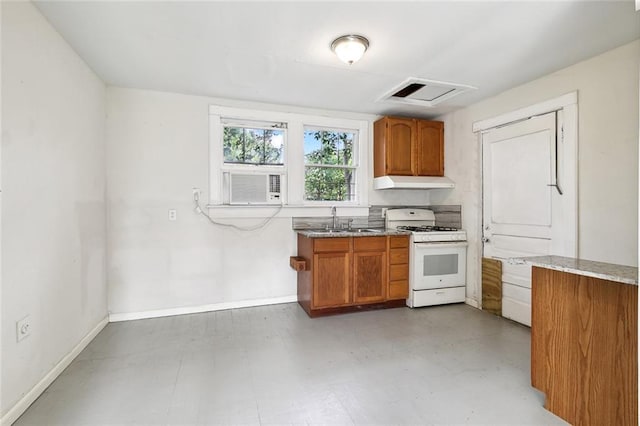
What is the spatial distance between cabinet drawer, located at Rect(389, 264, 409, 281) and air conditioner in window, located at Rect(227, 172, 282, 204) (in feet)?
5.15

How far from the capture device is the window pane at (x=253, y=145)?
3.66m

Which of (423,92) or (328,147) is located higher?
(423,92)

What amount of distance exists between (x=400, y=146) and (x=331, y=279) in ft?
6.31

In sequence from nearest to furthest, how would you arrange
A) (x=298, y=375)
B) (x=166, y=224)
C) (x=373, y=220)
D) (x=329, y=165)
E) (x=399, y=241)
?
1. (x=298, y=375)
2. (x=166, y=224)
3. (x=399, y=241)
4. (x=329, y=165)
5. (x=373, y=220)

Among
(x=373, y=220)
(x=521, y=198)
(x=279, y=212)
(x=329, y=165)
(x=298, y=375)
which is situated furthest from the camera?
(x=373, y=220)

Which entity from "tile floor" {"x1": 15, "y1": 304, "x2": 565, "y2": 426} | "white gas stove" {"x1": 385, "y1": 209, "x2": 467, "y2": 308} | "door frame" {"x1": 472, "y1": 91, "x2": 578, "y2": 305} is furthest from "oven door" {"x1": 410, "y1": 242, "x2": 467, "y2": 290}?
"door frame" {"x1": 472, "y1": 91, "x2": 578, "y2": 305}

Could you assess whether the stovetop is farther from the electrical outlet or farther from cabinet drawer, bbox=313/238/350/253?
the electrical outlet

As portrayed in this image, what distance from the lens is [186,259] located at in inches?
135

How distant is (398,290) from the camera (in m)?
3.65

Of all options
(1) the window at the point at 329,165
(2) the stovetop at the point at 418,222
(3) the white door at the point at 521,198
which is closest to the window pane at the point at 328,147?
(1) the window at the point at 329,165

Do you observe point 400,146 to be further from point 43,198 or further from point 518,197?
point 43,198

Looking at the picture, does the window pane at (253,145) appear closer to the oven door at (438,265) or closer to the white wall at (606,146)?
the oven door at (438,265)

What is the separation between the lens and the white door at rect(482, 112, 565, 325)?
2.86m

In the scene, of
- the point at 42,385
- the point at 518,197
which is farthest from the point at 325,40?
the point at 42,385
